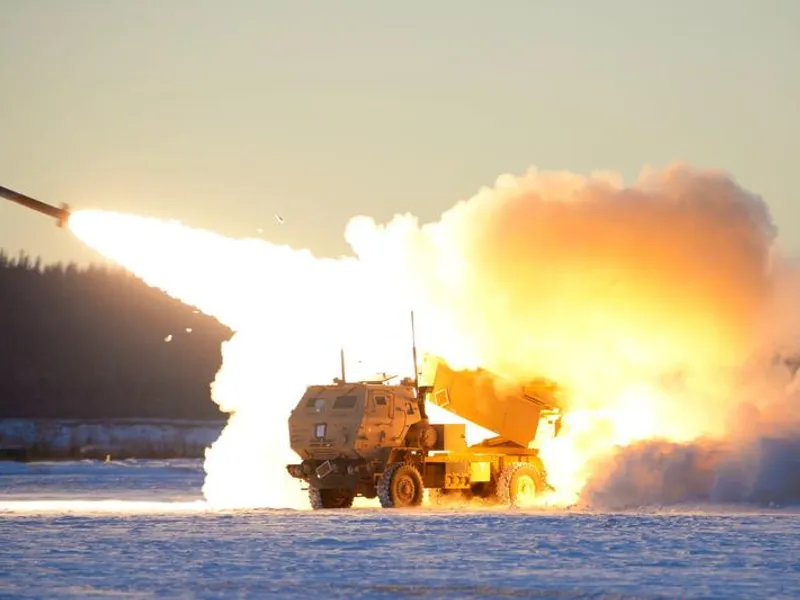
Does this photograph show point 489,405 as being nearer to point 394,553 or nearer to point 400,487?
point 400,487

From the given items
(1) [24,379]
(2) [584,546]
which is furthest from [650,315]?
(1) [24,379]

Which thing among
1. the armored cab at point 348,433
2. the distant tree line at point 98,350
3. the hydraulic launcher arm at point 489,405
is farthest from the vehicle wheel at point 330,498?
the distant tree line at point 98,350

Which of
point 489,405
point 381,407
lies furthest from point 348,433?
point 489,405

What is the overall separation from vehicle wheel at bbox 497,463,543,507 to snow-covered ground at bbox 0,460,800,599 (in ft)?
7.80

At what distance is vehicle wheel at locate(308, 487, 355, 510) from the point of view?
1423 inches

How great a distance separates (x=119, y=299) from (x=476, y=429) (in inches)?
3767

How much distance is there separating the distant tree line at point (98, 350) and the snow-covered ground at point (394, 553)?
77949mm

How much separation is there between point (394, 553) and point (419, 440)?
1142cm

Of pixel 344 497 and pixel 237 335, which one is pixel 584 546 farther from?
pixel 237 335

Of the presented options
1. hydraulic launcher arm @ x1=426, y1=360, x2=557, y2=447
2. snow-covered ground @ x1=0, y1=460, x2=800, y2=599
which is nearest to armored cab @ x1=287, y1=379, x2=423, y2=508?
hydraulic launcher arm @ x1=426, y1=360, x2=557, y2=447

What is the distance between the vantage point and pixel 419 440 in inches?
1416

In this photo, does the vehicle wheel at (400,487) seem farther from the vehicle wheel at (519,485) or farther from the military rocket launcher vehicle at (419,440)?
the vehicle wheel at (519,485)

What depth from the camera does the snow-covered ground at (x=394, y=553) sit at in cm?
2061

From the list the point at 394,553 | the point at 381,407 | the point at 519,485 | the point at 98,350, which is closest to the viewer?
the point at 394,553
